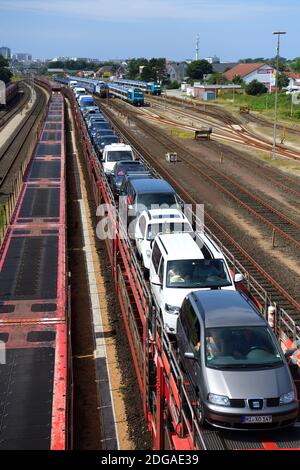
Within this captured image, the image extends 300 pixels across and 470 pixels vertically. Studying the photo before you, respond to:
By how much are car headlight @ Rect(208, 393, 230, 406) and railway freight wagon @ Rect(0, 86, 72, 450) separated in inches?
85.9

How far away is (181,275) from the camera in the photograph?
38.7 feet

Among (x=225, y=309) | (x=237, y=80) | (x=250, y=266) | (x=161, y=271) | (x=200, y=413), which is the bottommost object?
(x=250, y=266)

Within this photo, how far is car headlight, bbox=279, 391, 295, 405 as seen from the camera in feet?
26.0

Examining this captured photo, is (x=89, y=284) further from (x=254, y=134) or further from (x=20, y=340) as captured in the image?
(x=254, y=134)

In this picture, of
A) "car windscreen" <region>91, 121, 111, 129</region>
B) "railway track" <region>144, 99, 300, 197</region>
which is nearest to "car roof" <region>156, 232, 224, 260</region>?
"railway track" <region>144, 99, 300, 197</region>

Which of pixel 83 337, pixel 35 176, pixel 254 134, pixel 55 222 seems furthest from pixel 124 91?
pixel 83 337

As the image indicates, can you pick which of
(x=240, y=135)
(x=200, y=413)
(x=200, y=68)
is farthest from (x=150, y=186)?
(x=200, y=68)

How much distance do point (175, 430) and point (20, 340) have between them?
4563mm

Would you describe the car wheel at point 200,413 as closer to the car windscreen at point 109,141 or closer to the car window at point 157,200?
the car window at point 157,200

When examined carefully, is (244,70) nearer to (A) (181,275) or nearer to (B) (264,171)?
(B) (264,171)

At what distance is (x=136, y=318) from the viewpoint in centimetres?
1274

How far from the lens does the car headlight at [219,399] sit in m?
7.86

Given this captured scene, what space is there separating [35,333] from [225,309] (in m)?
4.40

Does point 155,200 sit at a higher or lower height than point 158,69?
lower
